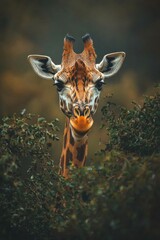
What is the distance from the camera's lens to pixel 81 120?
7457 millimetres

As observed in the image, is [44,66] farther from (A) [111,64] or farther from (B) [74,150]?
(B) [74,150]

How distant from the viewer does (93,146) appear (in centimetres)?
1536

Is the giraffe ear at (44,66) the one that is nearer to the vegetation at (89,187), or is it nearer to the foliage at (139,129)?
the vegetation at (89,187)

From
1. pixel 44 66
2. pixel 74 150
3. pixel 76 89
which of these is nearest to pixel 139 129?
pixel 74 150

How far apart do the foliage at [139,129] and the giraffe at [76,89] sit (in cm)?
48

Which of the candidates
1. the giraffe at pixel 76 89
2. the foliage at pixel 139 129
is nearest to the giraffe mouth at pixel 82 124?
the giraffe at pixel 76 89

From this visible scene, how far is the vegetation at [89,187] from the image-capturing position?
5.30 metres

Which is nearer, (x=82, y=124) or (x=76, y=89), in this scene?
(x=82, y=124)

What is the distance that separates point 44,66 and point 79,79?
35.1 inches

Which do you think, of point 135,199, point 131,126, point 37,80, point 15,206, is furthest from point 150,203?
point 37,80

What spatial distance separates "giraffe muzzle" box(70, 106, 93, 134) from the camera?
7458mm

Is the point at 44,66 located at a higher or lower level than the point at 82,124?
higher

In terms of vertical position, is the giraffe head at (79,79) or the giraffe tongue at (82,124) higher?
the giraffe head at (79,79)

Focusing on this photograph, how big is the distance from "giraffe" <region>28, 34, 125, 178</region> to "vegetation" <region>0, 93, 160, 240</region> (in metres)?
0.41
